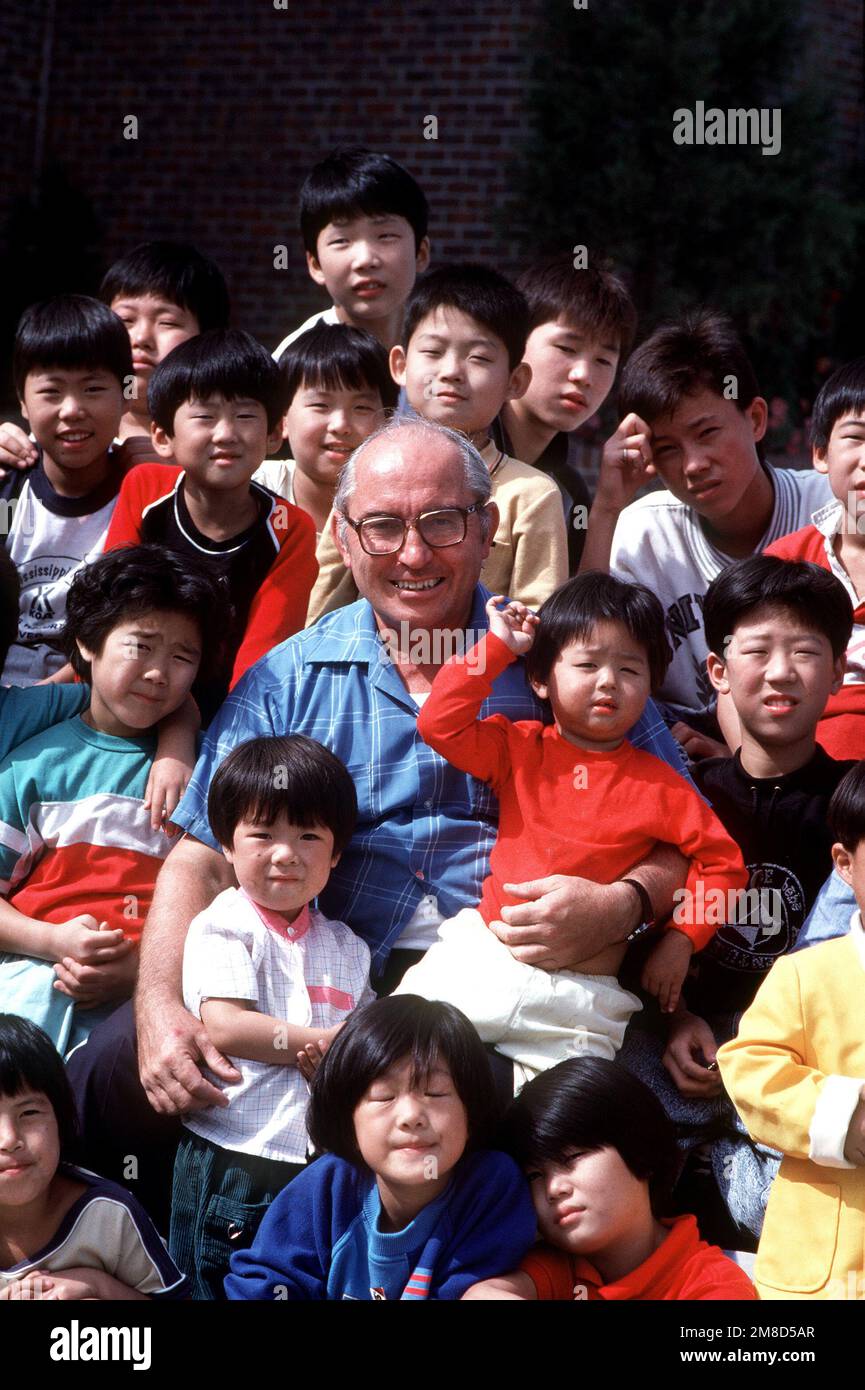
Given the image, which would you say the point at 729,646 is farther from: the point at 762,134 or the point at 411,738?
the point at 762,134

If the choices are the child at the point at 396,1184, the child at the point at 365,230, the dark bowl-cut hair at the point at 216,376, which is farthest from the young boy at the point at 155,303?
the child at the point at 396,1184

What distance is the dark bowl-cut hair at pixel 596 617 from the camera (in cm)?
250

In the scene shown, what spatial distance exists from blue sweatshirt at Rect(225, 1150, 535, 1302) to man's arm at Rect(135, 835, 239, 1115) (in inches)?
10.2

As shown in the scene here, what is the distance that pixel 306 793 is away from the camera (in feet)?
7.96

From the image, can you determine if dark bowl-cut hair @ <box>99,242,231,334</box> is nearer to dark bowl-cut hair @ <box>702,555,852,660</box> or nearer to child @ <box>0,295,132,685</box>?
child @ <box>0,295,132,685</box>

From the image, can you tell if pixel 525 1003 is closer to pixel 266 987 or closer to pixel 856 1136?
pixel 266 987

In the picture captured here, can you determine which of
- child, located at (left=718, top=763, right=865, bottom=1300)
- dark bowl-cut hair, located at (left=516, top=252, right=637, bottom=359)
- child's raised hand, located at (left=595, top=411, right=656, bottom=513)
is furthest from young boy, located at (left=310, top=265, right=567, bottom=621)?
child, located at (left=718, top=763, right=865, bottom=1300)

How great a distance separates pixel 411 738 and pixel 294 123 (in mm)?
6277

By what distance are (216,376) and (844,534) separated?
1258 mm

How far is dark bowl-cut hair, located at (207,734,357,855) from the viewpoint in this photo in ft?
7.94

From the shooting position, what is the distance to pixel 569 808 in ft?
8.18

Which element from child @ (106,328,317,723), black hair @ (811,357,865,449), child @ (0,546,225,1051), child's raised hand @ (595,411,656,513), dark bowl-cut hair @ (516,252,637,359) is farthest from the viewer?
dark bowl-cut hair @ (516,252,637,359)

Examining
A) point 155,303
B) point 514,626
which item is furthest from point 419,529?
point 155,303

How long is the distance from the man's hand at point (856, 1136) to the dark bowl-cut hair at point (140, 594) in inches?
52.8
